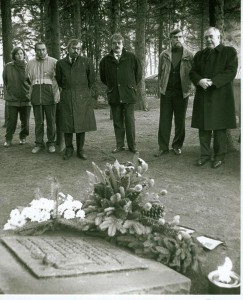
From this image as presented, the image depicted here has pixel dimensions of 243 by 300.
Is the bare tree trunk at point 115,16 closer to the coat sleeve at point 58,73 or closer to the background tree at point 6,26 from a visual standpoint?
the background tree at point 6,26

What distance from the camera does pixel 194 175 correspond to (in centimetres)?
664

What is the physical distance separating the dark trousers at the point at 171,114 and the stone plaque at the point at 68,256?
3.73m

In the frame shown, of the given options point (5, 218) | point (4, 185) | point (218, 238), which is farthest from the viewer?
point (4, 185)

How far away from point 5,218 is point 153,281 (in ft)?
7.16

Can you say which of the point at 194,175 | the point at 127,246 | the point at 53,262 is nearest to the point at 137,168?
the point at 127,246

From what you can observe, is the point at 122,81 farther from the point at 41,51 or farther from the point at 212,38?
the point at 212,38

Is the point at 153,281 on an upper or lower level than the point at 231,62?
lower

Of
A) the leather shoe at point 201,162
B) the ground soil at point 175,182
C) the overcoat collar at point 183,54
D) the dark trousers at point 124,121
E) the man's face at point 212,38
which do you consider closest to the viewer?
the ground soil at point 175,182

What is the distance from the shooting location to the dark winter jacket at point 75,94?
7.62 m

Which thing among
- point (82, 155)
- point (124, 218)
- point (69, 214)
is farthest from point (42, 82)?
point (124, 218)

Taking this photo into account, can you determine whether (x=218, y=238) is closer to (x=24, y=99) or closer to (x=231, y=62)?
(x=231, y=62)

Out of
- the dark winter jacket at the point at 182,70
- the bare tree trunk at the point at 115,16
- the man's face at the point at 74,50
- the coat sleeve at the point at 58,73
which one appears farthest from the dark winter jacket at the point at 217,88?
the bare tree trunk at the point at 115,16

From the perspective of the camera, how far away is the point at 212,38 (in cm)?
669

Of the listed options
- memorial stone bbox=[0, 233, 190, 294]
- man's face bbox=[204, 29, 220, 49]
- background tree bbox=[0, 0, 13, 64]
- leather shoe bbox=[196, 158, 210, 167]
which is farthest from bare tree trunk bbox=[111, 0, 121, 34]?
memorial stone bbox=[0, 233, 190, 294]
